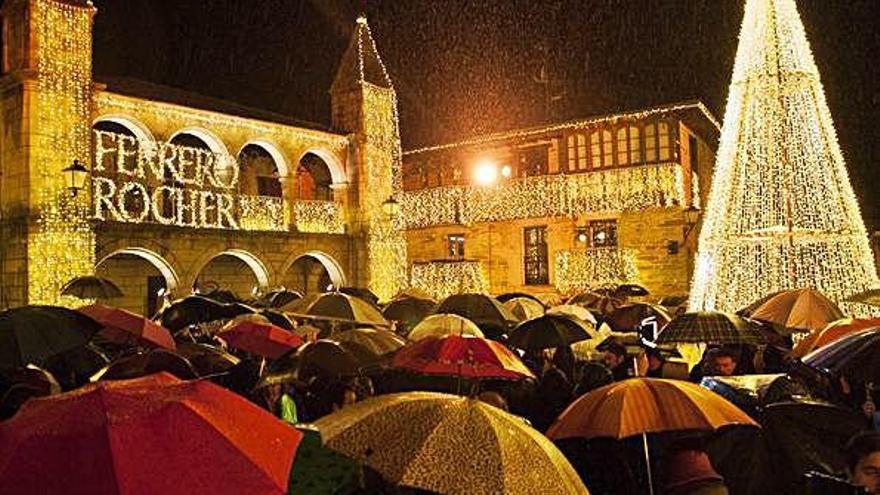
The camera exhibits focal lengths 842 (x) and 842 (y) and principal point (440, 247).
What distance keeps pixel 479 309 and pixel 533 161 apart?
20.2 metres

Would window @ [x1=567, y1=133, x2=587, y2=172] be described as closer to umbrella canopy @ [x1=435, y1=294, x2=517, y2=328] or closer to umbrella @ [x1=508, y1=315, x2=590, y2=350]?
umbrella canopy @ [x1=435, y1=294, x2=517, y2=328]

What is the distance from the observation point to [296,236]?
25.1 m

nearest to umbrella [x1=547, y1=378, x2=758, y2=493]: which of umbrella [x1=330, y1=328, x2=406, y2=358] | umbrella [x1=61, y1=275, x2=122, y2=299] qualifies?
umbrella [x1=330, y1=328, x2=406, y2=358]

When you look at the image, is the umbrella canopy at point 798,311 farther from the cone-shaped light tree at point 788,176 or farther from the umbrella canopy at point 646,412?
the umbrella canopy at point 646,412

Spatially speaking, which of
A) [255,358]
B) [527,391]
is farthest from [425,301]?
[527,391]

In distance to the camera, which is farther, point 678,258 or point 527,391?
point 678,258

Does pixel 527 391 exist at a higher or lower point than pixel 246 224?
lower

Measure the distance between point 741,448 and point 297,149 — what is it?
21689 millimetres

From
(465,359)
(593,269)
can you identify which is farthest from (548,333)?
(593,269)

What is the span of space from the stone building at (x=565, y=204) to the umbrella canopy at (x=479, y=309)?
53.2 feet

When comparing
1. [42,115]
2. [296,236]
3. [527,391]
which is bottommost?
[527,391]

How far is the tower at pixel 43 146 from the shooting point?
1877cm

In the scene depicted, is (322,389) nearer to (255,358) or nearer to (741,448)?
(255,358)

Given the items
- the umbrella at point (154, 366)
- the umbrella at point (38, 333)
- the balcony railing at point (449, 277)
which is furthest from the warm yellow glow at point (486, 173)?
the umbrella at point (154, 366)
